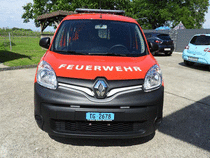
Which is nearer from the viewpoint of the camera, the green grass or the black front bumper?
the black front bumper

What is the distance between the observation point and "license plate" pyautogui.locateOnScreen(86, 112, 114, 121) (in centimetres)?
233

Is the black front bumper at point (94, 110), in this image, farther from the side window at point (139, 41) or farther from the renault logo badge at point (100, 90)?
the side window at point (139, 41)

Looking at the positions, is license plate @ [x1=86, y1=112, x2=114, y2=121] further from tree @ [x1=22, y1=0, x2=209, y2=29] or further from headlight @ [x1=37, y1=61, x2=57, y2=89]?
tree @ [x1=22, y1=0, x2=209, y2=29]

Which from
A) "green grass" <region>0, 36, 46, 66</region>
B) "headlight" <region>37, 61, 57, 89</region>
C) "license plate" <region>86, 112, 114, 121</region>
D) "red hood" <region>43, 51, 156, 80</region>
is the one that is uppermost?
"red hood" <region>43, 51, 156, 80</region>

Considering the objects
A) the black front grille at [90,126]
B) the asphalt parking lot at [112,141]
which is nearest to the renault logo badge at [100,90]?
the black front grille at [90,126]

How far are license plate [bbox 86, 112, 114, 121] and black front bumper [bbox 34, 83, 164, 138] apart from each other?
0.04 m

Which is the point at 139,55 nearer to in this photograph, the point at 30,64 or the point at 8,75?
the point at 8,75

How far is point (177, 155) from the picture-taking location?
8.59ft

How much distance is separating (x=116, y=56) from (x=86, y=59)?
18.4 inches

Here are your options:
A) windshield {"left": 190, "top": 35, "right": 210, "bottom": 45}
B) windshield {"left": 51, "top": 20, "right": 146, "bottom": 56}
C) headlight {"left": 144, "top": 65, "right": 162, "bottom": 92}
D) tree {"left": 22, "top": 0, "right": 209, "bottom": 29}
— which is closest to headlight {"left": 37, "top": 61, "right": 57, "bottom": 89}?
windshield {"left": 51, "top": 20, "right": 146, "bottom": 56}

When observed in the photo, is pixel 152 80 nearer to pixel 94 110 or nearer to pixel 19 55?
pixel 94 110

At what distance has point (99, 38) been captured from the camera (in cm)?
343

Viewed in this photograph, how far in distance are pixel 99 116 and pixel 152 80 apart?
2.71 ft

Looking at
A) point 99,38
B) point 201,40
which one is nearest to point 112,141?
point 99,38
